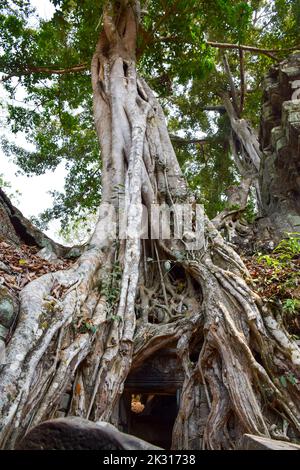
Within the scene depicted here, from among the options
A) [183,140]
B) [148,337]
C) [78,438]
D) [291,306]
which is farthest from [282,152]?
[78,438]

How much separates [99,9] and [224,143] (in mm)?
5993

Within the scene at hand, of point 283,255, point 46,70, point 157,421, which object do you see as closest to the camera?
point 283,255

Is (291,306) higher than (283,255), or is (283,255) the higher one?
(283,255)

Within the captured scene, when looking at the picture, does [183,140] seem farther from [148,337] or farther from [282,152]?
[148,337]

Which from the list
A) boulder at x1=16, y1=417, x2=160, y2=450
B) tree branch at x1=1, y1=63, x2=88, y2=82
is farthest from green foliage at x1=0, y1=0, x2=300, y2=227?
boulder at x1=16, y1=417, x2=160, y2=450

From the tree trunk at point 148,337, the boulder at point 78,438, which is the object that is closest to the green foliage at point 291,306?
the tree trunk at point 148,337

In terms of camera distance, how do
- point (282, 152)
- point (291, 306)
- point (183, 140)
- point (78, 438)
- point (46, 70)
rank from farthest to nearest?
point (183, 140) → point (46, 70) → point (282, 152) → point (291, 306) → point (78, 438)

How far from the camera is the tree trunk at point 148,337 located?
192 cm

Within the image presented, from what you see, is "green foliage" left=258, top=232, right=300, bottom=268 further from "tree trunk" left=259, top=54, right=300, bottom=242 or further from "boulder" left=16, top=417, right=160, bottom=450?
"boulder" left=16, top=417, right=160, bottom=450

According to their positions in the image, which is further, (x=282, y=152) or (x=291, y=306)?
(x=282, y=152)

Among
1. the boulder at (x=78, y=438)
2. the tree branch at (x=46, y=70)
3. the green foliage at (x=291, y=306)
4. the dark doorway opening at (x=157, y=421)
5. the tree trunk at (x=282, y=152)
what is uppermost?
the tree branch at (x=46, y=70)

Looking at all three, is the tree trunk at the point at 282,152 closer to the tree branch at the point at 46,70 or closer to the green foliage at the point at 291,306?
the green foliage at the point at 291,306

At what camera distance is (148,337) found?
2752 mm

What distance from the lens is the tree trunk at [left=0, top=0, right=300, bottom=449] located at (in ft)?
6.31
